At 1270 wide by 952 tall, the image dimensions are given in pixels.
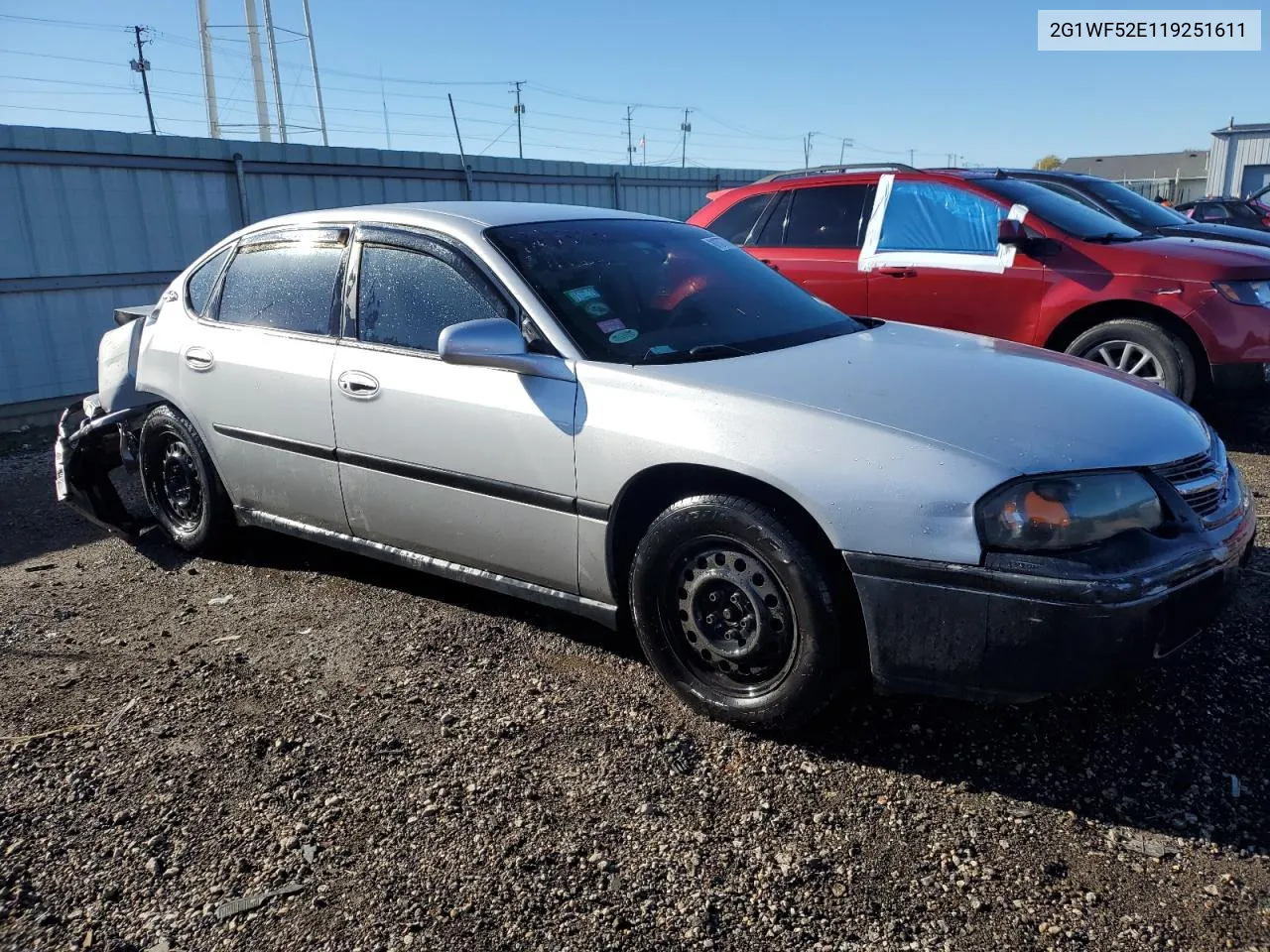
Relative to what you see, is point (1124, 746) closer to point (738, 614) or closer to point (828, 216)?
point (738, 614)

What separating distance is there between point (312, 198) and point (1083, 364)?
888 cm

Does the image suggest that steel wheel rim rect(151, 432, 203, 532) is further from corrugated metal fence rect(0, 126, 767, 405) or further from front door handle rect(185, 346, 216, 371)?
corrugated metal fence rect(0, 126, 767, 405)

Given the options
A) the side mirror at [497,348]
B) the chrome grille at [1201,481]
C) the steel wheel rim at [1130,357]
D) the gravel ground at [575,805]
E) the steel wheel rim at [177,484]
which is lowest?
the gravel ground at [575,805]

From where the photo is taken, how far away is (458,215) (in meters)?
3.72

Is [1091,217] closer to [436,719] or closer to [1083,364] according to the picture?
[1083,364]

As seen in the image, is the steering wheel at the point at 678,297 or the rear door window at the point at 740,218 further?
the rear door window at the point at 740,218

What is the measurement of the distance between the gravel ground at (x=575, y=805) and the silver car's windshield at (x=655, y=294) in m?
Result: 1.16

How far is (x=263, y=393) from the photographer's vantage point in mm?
4020

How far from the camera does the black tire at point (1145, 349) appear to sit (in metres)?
5.68

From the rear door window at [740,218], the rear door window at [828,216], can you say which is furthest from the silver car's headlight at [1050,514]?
the rear door window at [740,218]

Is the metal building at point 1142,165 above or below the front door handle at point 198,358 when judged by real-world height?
above

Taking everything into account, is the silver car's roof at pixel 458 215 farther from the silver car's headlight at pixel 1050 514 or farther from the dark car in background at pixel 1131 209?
the dark car in background at pixel 1131 209

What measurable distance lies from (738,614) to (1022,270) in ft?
13.6

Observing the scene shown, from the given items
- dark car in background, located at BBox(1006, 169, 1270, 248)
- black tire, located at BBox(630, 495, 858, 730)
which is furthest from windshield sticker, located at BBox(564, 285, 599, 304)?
dark car in background, located at BBox(1006, 169, 1270, 248)
